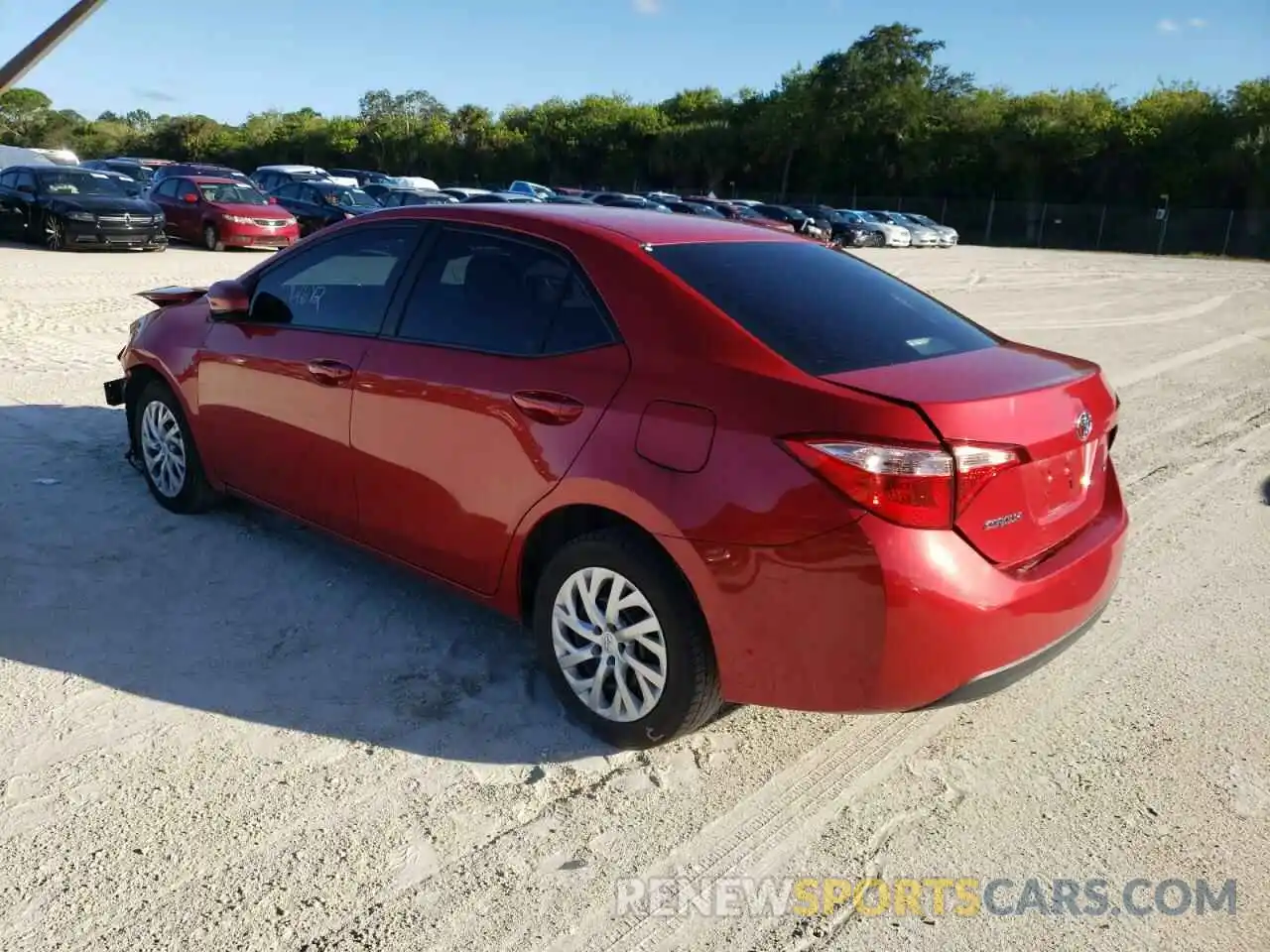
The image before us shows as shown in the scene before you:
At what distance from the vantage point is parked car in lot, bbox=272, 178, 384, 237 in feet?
80.2

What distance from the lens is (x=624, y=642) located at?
3.23 meters

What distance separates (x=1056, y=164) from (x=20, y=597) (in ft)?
182

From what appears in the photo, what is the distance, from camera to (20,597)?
4219 mm

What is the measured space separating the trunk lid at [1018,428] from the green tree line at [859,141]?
51300 millimetres

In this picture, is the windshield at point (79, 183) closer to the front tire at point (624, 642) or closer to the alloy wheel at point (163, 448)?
the alloy wheel at point (163, 448)

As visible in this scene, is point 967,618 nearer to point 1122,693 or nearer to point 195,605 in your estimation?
point 1122,693

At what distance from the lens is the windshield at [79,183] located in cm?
1944

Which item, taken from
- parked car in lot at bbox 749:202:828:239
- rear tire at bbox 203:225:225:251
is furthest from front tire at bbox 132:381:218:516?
parked car in lot at bbox 749:202:828:239

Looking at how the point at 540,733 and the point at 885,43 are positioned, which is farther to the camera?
the point at 885,43

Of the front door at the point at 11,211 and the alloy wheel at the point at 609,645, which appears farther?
the front door at the point at 11,211

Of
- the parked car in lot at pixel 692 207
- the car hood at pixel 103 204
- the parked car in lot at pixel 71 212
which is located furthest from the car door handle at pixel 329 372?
the parked car in lot at pixel 692 207

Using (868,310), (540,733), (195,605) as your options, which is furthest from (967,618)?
(195,605)

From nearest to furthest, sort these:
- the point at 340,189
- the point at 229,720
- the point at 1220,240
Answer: the point at 229,720 → the point at 340,189 → the point at 1220,240

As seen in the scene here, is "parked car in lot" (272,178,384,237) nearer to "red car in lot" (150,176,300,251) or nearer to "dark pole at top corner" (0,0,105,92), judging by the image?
"red car in lot" (150,176,300,251)
